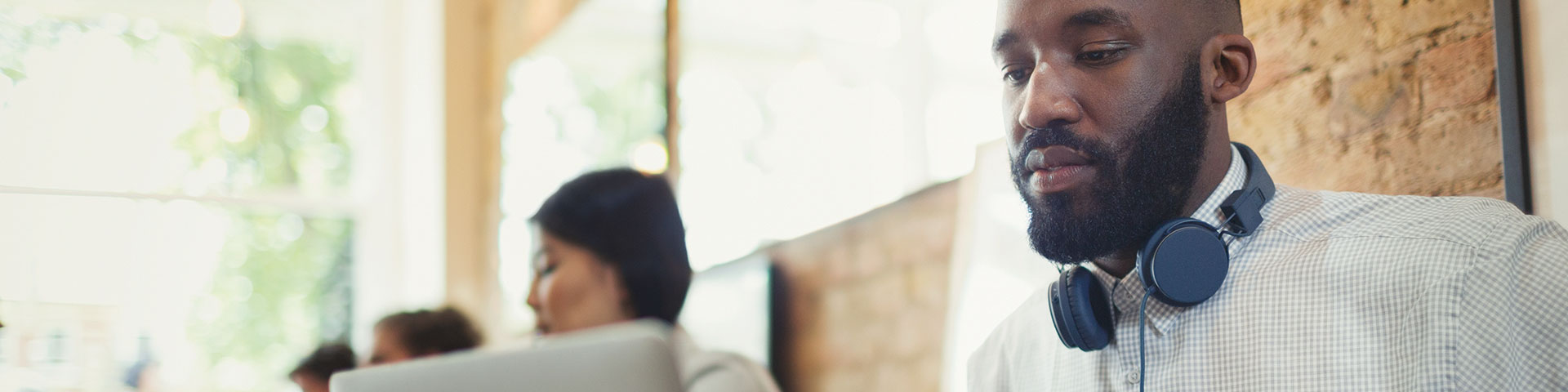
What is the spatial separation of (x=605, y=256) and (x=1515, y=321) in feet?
4.99

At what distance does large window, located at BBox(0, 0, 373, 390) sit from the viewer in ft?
16.5

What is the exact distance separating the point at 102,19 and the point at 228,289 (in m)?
1.33

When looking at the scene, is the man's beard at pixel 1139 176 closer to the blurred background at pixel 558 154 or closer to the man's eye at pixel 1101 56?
the man's eye at pixel 1101 56

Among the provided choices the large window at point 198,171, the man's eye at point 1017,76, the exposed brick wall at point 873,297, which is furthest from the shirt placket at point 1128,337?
the large window at point 198,171

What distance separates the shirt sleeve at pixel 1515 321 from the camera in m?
0.85

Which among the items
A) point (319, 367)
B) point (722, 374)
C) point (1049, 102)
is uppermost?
point (1049, 102)

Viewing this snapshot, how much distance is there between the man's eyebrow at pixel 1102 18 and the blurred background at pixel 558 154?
46 centimetres

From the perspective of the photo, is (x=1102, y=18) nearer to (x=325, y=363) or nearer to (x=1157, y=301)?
(x=1157, y=301)

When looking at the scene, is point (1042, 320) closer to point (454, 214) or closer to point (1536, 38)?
point (1536, 38)

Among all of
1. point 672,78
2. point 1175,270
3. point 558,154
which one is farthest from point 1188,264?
point 558,154

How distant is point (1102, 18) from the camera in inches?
42.5

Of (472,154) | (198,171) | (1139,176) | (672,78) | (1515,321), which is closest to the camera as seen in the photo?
(1515,321)

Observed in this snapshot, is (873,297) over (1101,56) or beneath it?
beneath

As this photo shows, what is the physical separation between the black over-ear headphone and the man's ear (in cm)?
8
